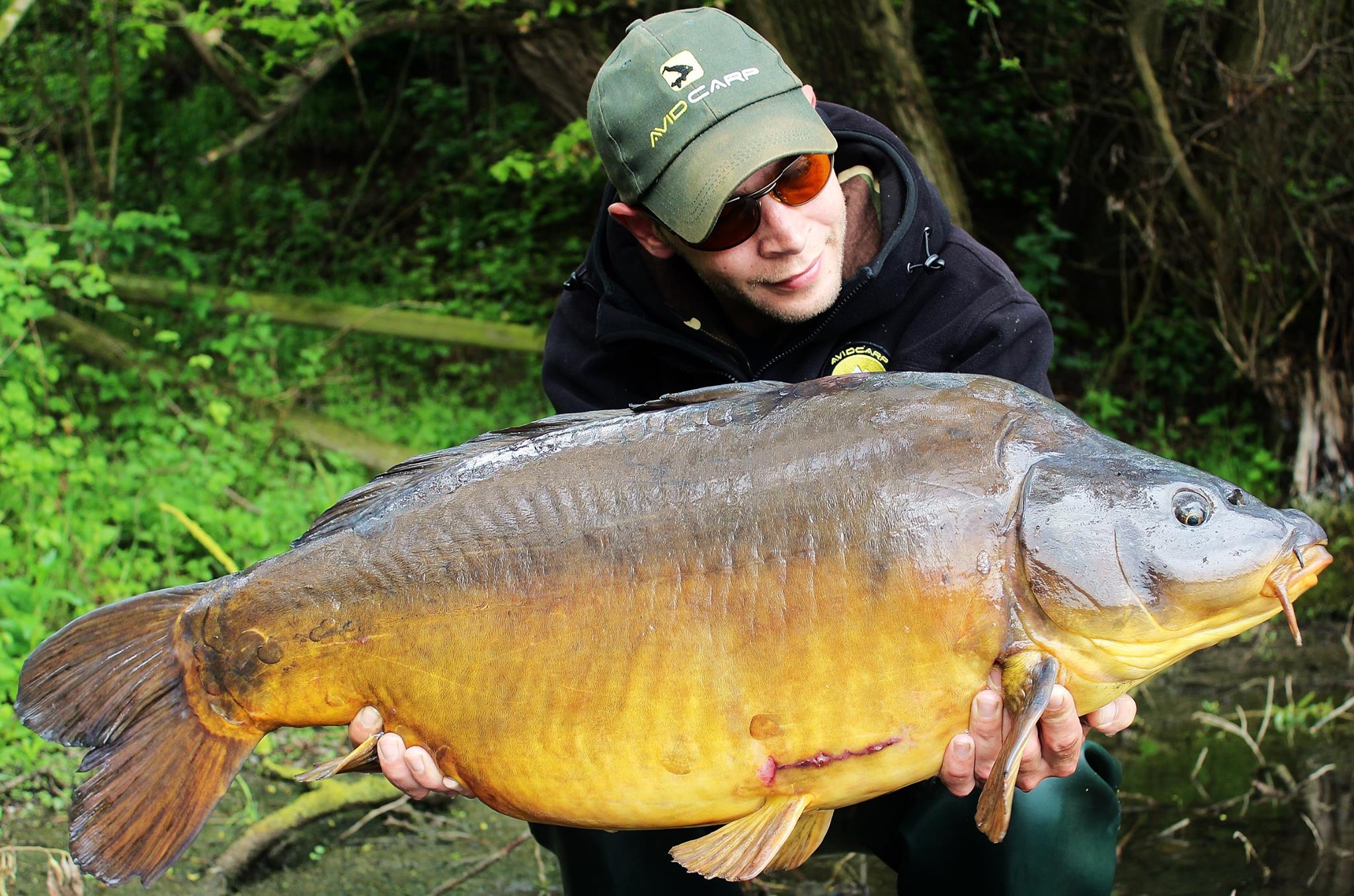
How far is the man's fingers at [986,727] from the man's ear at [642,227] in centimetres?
114

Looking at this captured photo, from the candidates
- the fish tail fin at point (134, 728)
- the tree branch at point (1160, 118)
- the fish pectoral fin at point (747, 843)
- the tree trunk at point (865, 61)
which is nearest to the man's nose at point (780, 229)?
the fish pectoral fin at point (747, 843)

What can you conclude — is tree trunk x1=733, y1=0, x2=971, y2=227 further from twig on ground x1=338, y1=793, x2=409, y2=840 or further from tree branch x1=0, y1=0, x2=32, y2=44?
twig on ground x1=338, y1=793, x2=409, y2=840

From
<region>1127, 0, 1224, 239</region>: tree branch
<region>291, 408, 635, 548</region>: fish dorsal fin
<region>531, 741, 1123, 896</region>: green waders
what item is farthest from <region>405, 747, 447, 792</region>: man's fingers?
<region>1127, 0, 1224, 239</region>: tree branch

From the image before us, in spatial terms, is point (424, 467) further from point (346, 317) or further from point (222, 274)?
point (222, 274)

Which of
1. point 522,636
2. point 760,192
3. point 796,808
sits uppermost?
point 760,192

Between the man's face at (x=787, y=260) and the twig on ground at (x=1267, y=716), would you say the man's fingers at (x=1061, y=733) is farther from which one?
the twig on ground at (x=1267, y=716)

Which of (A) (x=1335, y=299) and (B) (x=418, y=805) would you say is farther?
(A) (x=1335, y=299)

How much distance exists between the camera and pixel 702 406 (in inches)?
76.4

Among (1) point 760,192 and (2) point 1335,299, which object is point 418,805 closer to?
(1) point 760,192

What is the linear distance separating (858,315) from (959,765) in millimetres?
964

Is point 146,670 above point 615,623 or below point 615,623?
above

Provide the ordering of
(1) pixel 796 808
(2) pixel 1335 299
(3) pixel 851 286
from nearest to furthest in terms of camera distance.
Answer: (1) pixel 796 808 < (3) pixel 851 286 < (2) pixel 1335 299

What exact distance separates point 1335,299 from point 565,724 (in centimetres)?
418

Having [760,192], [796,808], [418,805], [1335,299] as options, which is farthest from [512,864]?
[1335,299]
